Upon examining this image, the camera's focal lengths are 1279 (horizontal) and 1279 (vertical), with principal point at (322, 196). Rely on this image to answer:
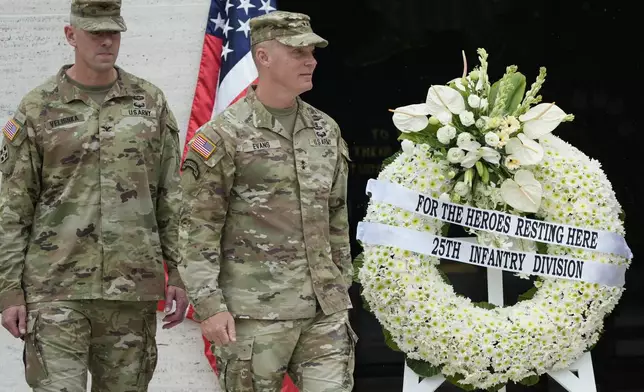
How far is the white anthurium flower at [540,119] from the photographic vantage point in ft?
16.6

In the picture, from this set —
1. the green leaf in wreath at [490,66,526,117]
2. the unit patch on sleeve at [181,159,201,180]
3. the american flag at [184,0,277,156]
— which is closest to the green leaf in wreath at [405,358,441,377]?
the green leaf in wreath at [490,66,526,117]

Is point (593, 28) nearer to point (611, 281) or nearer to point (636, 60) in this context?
point (636, 60)

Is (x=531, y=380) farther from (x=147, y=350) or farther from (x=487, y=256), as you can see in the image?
(x=147, y=350)

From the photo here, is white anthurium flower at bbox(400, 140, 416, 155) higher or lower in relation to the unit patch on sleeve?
lower

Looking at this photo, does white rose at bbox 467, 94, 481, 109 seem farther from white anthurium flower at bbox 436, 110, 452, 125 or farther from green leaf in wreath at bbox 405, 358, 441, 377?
green leaf in wreath at bbox 405, 358, 441, 377

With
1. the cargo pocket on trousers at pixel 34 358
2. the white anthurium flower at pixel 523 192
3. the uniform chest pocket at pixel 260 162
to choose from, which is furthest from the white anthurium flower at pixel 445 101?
the cargo pocket on trousers at pixel 34 358

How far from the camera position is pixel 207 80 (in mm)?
6457

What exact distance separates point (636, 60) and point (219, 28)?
2.13 meters

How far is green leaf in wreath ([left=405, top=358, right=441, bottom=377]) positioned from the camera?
5207mm

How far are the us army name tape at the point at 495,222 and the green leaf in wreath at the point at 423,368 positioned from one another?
0.60 meters

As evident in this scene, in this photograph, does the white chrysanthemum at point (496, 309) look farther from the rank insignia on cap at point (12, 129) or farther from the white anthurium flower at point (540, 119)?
the rank insignia on cap at point (12, 129)

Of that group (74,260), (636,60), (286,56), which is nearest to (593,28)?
(636,60)

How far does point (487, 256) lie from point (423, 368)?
0.53 m

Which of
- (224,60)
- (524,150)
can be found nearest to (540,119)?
(524,150)
